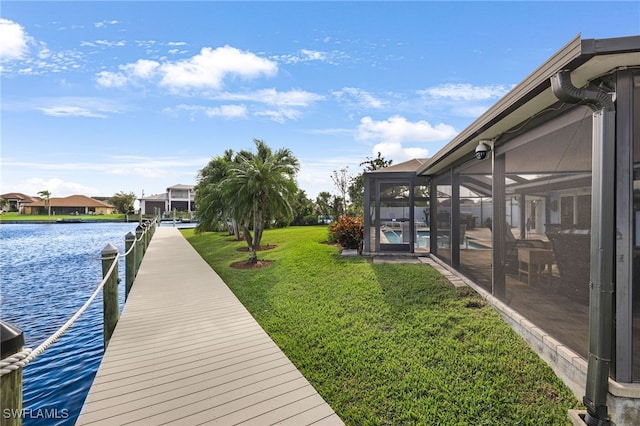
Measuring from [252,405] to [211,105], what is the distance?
737 inches

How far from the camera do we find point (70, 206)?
228 feet

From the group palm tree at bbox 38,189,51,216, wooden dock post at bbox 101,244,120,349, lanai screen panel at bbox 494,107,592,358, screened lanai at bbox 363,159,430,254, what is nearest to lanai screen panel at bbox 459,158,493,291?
lanai screen panel at bbox 494,107,592,358

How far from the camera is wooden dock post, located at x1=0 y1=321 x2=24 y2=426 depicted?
5.13ft

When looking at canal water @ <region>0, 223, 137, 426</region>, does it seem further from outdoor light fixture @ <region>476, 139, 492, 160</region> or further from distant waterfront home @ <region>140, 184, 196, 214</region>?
distant waterfront home @ <region>140, 184, 196, 214</region>

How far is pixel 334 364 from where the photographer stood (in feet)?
13.3

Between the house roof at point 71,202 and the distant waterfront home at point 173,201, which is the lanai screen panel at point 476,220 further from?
the house roof at point 71,202

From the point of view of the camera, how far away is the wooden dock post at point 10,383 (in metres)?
1.56

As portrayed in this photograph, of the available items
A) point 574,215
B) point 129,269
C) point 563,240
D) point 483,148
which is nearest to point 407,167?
point 483,148

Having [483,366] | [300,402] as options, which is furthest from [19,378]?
[483,366]

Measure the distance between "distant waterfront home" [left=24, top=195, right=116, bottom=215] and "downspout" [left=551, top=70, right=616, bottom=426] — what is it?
85.7m

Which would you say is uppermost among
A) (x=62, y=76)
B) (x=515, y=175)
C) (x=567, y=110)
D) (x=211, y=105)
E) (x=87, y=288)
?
(x=211, y=105)

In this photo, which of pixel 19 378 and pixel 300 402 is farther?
pixel 300 402

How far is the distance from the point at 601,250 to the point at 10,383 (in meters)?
4.14

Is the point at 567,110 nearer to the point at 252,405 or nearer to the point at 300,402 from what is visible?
the point at 300,402
